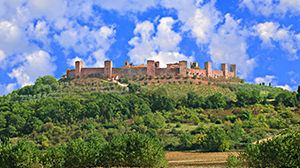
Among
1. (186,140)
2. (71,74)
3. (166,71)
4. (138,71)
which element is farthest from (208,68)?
(186,140)

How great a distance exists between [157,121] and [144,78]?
21.7 m

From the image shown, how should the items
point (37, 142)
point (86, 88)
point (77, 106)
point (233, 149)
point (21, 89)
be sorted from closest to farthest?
point (233, 149) → point (37, 142) → point (77, 106) → point (86, 88) → point (21, 89)

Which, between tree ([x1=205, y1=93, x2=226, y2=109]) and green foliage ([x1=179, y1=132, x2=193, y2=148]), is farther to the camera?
tree ([x1=205, y1=93, x2=226, y2=109])

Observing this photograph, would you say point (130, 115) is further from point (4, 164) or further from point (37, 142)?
point (4, 164)

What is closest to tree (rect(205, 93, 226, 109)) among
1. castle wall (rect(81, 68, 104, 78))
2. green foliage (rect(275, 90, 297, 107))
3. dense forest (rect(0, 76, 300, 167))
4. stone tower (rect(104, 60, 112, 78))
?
dense forest (rect(0, 76, 300, 167))

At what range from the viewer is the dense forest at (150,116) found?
126ft

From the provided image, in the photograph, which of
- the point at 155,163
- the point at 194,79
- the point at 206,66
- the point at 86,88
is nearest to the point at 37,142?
the point at 86,88

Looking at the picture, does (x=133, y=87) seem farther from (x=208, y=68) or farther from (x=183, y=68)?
(x=208, y=68)

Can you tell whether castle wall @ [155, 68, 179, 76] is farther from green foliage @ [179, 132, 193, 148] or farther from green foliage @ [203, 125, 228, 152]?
green foliage @ [203, 125, 228, 152]

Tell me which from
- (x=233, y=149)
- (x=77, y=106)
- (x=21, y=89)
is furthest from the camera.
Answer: (x=21, y=89)

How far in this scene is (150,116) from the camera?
46.1 metres

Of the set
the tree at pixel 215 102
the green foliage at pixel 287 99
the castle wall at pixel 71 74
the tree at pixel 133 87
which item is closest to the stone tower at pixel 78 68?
the castle wall at pixel 71 74

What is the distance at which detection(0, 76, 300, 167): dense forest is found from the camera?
126ft

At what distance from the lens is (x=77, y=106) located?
47438 millimetres
